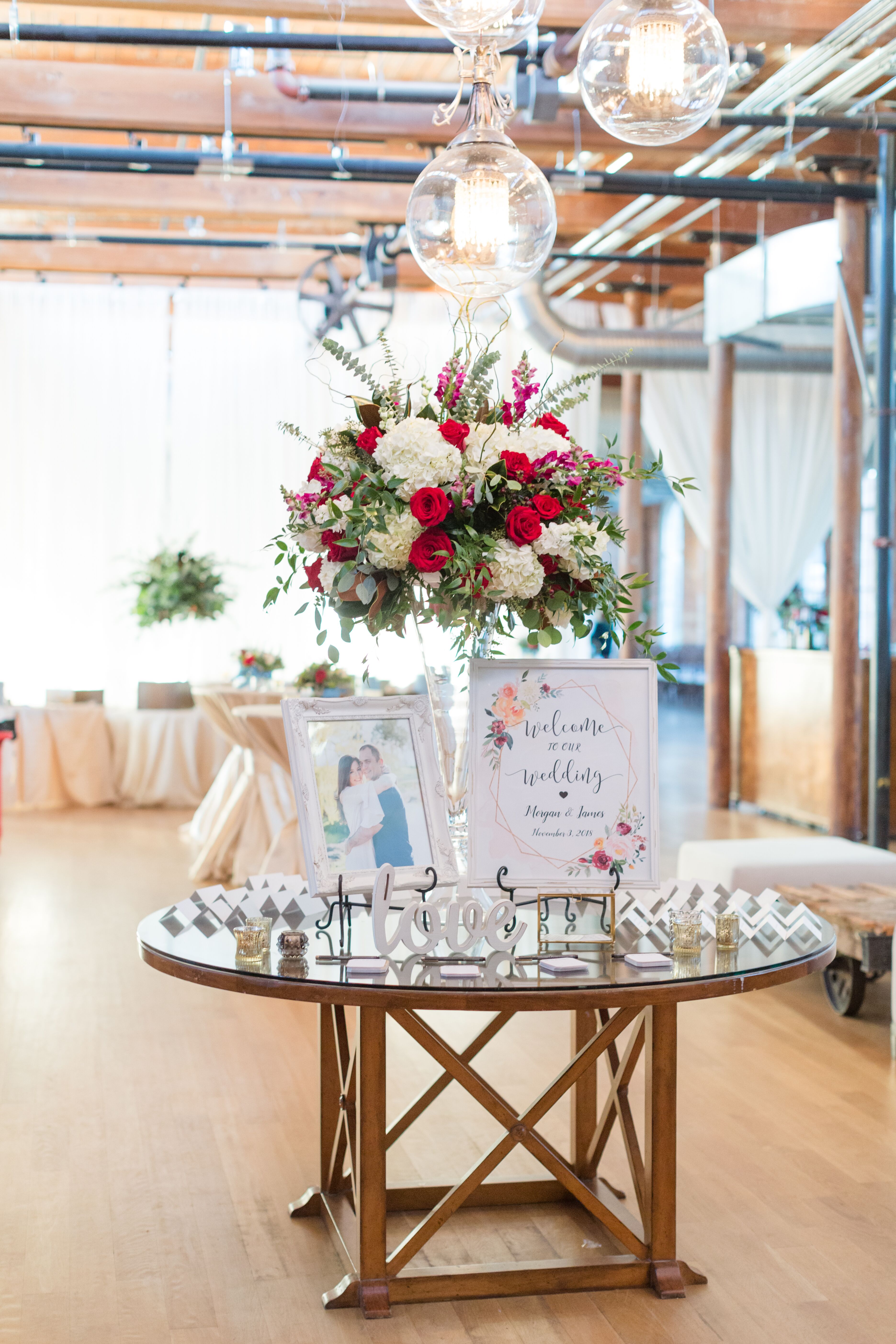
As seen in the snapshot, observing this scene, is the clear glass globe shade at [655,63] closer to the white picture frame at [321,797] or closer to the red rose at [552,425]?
the red rose at [552,425]

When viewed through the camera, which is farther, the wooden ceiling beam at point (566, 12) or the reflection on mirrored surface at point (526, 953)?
the wooden ceiling beam at point (566, 12)

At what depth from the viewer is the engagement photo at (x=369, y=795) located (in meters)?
2.32

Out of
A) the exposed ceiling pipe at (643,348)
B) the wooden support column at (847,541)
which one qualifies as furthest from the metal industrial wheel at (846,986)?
the exposed ceiling pipe at (643,348)

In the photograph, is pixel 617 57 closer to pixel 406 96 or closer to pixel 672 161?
pixel 406 96

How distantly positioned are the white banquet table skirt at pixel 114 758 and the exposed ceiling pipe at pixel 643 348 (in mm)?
3554

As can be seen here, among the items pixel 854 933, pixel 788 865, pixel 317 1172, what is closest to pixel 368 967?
pixel 317 1172

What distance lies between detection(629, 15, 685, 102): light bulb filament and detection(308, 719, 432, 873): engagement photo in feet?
3.80

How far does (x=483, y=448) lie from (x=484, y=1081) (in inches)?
46.7

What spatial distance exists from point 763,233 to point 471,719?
676 cm

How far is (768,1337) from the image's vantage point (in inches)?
93.5

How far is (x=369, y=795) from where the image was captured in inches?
92.7

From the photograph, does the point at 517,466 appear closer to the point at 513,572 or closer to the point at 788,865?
the point at 513,572

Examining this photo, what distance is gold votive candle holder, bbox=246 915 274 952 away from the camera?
7.30ft

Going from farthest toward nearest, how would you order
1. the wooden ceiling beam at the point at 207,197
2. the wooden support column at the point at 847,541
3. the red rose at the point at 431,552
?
the wooden ceiling beam at the point at 207,197 → the wooden support column at the point at 847,541 → the red rose at the point at 431,552
